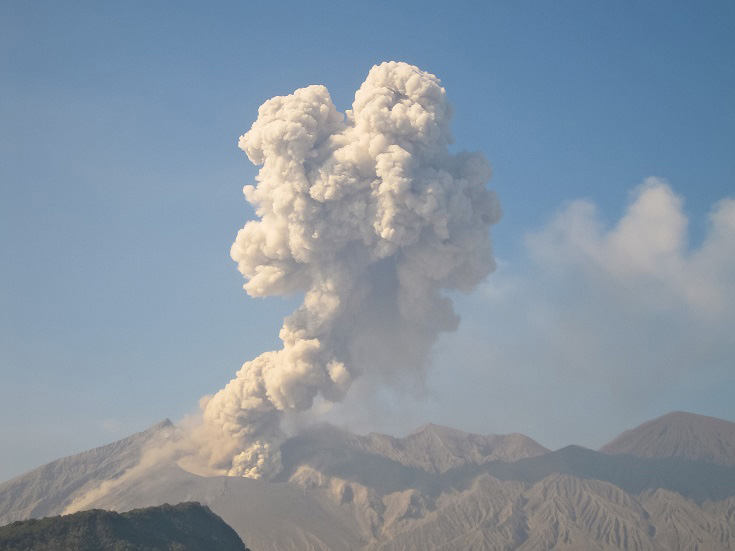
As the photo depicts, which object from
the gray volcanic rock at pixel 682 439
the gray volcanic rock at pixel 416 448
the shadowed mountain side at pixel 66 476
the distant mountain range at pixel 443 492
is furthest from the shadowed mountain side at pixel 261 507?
the gray volcanic rock at pixel 682 439

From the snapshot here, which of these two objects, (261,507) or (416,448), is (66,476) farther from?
(416,448)

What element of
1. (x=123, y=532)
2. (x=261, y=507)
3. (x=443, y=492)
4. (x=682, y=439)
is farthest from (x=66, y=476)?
(x=682, y=439)

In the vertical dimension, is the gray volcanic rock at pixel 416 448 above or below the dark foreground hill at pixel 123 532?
above

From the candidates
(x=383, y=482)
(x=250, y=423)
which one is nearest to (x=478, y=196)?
Result: (x=250, y=423)

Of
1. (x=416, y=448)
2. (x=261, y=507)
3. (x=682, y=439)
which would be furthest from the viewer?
(x=682, y=439)

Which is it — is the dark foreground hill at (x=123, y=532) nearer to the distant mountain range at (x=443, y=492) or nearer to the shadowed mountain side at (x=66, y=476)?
the distant mountain range at (x=443, y=492)

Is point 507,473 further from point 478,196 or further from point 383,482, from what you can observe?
point 478,196
